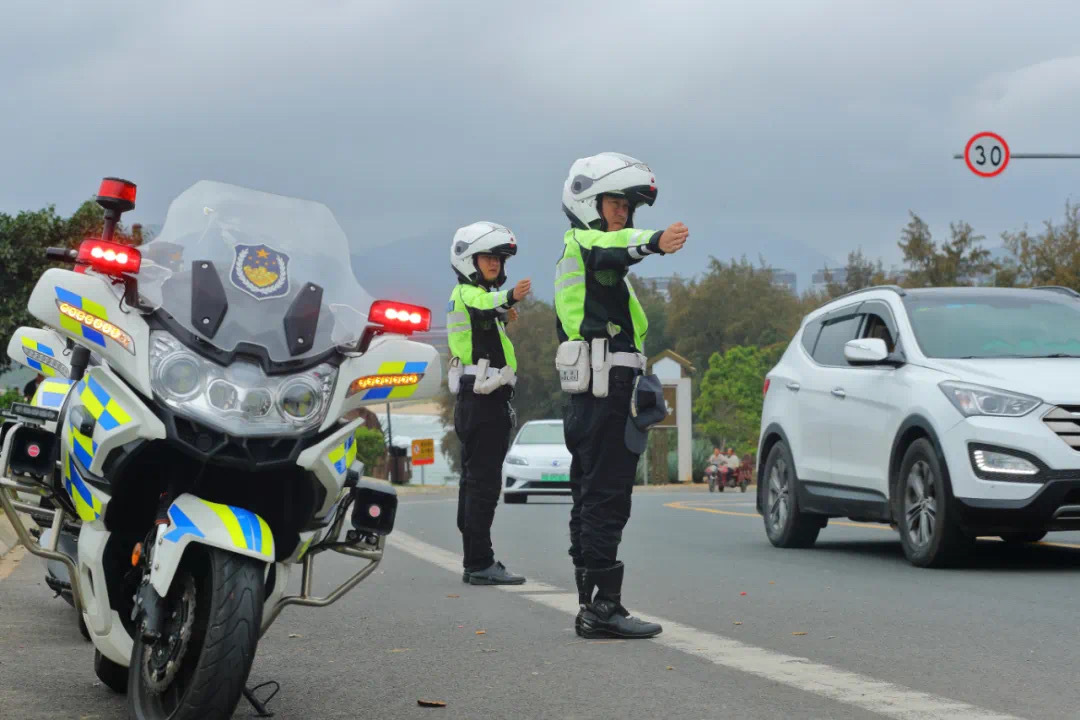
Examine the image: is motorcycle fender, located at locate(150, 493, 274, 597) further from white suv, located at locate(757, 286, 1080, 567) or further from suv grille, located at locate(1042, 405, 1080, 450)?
suv grille, located at locate(1042, 405, 1080, 450)

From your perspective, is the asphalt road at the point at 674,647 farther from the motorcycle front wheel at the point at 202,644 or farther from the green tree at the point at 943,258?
the green tree at the point at 943,258

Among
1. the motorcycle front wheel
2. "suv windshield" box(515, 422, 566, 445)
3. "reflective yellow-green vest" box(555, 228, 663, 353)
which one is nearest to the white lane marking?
"reflective yellow-green vest" box(555, 228, 663, 353)

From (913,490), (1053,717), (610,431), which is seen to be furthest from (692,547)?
(1053,717)

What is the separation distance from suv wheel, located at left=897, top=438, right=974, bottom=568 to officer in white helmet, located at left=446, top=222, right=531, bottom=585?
248 cm

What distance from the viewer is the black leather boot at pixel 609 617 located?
278 inches

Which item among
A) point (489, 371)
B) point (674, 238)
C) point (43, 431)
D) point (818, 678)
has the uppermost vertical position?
point (674, 238)

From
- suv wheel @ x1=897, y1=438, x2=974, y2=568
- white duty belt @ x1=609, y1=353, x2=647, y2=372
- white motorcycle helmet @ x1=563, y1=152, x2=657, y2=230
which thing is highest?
white motorcycle helmet @ x1=563, y1=152, x2=657, y2=230

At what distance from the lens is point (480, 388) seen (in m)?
9.72

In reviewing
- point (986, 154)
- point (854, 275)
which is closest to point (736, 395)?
point (854, 275)

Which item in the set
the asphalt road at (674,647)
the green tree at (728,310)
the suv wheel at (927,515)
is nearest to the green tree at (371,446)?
the green tree at (728,310)

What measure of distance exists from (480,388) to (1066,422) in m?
3.37

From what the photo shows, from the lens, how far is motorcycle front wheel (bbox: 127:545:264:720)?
173 inches

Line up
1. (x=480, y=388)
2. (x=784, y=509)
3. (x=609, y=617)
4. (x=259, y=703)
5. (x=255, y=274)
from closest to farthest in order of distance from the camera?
(x=255, y=274)
(x=259, y=703)
(x=609, y=617)
(x=480, y=388)
(x=784, y=509)

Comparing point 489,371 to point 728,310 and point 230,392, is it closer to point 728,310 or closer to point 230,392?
point 230,392
